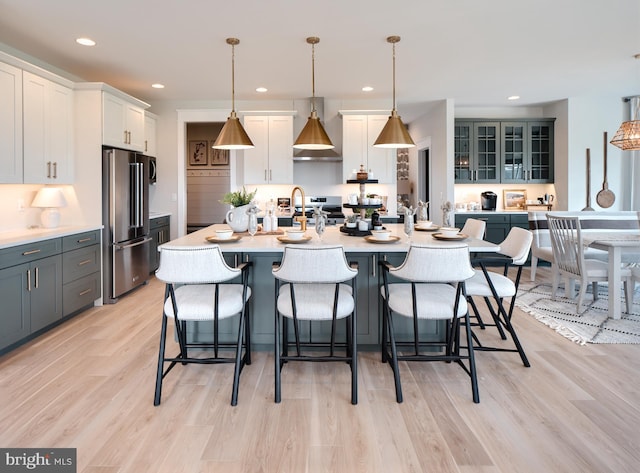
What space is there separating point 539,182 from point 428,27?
14.4ft

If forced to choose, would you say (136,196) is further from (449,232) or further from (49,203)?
(449,232)

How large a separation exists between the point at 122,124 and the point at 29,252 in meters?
2.17

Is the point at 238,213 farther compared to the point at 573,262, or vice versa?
the point at 573,262

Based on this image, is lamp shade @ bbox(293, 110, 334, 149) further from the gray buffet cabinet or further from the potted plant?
the gray buffet cabinet

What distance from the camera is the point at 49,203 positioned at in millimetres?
4191

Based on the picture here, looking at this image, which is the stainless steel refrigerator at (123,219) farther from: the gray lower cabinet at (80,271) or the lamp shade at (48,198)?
the lamp shade at (48,198)

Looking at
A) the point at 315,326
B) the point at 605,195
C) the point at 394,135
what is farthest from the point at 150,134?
the point at 605,195

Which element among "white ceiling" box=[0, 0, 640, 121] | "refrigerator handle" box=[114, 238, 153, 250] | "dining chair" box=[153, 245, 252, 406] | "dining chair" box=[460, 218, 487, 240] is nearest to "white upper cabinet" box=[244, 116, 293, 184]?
"white ceiling" box=[0, 0, 640, 121]

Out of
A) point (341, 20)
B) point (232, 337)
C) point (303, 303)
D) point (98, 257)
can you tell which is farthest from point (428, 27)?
point (98, 257)

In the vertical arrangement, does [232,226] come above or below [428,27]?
below

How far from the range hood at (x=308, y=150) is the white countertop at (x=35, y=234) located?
2990 millimetres

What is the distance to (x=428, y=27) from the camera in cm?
369

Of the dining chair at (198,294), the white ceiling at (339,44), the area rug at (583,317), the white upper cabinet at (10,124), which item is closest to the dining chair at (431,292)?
the dining chair at (198,294)

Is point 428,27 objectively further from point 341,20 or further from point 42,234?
point 42,234
